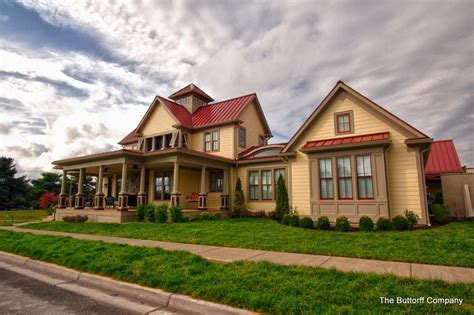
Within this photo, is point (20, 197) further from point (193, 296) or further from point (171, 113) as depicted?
point (193, 296)

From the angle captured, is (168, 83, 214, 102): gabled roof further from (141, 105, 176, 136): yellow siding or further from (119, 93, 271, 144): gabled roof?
(141, 105, 176, 136): yellow siding

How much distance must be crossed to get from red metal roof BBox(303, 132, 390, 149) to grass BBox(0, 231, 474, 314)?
29.8 ft

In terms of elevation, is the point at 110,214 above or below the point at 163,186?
below

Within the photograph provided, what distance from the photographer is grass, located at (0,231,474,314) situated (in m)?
3.79

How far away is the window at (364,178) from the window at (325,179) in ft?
4.20

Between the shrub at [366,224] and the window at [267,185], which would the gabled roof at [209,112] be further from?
the shrub at [366,224]

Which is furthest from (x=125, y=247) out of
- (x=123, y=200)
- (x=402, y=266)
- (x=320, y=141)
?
(x=320, y=141)

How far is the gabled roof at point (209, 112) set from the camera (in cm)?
2161

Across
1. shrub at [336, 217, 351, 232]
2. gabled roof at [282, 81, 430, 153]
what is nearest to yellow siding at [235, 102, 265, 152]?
gabled roof at [282, 81, 430, 153]

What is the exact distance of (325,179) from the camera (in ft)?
45.4

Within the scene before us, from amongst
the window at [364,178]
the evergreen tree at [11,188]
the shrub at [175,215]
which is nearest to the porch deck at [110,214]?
the shrub at [175,215]

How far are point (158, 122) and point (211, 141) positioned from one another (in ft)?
15.7

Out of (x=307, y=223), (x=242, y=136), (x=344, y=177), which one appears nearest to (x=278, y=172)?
(x=242, y=136)

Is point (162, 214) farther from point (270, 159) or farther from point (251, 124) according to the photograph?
point (251, 124)
